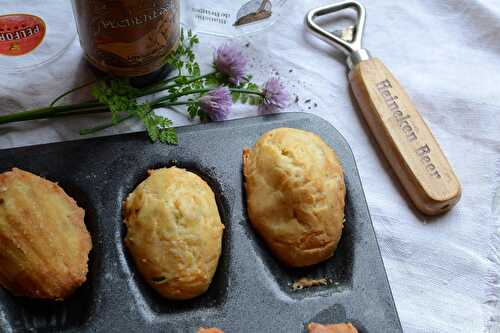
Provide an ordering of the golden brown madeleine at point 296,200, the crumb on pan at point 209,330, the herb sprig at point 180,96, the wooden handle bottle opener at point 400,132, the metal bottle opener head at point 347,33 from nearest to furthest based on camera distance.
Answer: the crumb on pan at point 209,330
the golden brown madeleine at point 296,200
the herb sprig at point 180,96
the wooden handle bottle opener at point 400,132
the metal bottle opener head at point 347,33

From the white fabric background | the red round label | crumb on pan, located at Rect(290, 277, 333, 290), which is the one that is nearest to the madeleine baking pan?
crumb on pan, located at Rect(290, 277, 333, 290)

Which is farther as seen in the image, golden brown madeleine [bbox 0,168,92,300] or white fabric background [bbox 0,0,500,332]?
white fabric background [bbox 0,0,500,332]

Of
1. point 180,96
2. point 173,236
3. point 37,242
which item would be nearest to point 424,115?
point 180,96

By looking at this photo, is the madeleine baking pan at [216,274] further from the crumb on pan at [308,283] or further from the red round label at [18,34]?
the red round label at [18,34]

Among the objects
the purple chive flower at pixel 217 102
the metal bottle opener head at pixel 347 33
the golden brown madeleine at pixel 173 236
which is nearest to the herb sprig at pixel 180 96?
the purple chive flower at pixel 217 102

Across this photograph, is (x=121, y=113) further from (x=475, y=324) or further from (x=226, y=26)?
(x=475, y=324)

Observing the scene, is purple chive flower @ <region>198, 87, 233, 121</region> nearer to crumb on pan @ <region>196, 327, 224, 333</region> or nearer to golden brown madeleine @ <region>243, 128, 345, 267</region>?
golden brown madeleine @ <region>243, 128, 345, 267</region>

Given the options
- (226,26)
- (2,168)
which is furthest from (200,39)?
(2,168)
